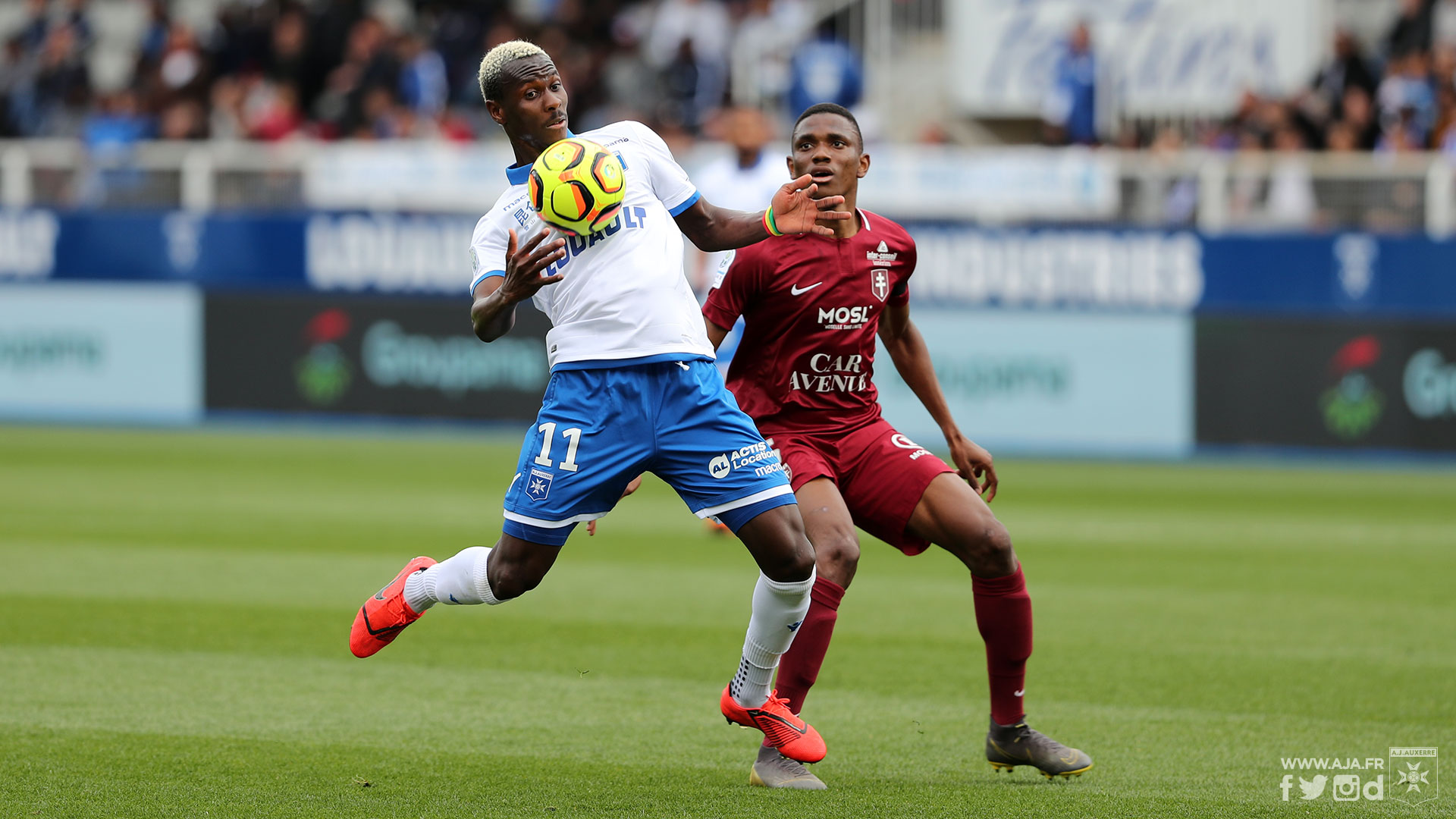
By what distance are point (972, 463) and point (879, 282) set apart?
0.72 m

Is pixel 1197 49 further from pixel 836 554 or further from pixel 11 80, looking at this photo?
pixel 11 80

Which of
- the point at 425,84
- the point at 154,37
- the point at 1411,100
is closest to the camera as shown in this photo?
the point at 1411,100

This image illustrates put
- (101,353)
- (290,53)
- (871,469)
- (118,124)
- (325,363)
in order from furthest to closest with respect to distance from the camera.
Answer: (290,53) < (118,124) < (101,353) < (325,363) < (871,469)

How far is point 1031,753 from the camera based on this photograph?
5.73 meters

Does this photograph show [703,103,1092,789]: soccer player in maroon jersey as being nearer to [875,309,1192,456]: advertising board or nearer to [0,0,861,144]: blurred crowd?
[875,309,1192,456]: advertising board

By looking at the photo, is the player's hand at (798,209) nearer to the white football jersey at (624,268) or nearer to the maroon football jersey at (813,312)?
the white football jersey at (624,268)

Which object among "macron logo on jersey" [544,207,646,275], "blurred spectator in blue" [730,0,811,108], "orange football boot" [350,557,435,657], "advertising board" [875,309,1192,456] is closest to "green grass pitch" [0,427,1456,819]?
"orange football boot" [350,557,435,657]

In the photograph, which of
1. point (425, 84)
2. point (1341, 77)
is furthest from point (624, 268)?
point (425, 84)

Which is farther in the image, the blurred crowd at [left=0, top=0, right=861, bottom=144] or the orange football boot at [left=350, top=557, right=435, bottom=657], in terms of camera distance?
the blurred crowd at [left=0, top=0, right=861, bottom=144]

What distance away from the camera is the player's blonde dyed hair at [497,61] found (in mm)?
5457

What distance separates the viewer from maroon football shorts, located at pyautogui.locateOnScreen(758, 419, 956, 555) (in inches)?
231

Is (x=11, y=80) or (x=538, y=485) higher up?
(x=11, y=80)

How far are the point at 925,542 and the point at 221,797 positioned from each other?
7.50ft

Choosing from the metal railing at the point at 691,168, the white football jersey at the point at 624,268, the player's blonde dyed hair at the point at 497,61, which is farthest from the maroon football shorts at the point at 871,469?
the metal railing at the point at 691,168
